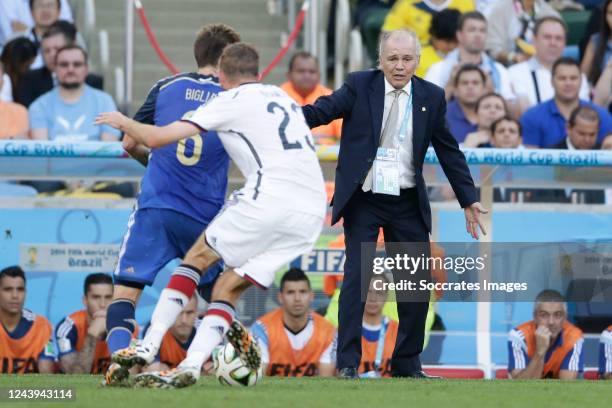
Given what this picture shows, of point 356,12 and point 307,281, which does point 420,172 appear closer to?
point 307,281

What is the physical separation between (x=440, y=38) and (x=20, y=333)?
5.84 metres

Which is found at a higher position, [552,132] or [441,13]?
[441,13]

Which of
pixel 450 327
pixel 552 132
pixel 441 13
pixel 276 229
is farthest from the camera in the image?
pixel 441 13

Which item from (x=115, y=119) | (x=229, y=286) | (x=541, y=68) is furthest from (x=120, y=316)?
(x=541, y=68)

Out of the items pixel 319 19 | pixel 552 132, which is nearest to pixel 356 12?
pixel 319 19

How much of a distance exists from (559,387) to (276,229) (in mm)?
2004

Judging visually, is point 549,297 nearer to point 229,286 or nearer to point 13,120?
point 229,286

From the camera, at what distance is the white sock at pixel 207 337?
731 centimetres

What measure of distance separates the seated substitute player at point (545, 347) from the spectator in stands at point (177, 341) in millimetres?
2216

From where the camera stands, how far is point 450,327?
1034cm

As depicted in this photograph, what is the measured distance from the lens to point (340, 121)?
41.7 feet

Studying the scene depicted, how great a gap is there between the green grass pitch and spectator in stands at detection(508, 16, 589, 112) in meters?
5.48

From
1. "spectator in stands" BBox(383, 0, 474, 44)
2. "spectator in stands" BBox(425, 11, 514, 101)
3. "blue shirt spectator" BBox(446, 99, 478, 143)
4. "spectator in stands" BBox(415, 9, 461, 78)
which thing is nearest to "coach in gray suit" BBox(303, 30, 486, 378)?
"blue shirt spectator" BBox(446, 99, 478, 143)
